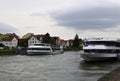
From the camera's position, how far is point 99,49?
58875mm

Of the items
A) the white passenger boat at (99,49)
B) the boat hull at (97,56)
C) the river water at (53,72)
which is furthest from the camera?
the white passenger boat at (99,49)

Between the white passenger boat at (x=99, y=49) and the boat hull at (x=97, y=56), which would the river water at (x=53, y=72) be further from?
the white passenger boat at (x=99, y=49)

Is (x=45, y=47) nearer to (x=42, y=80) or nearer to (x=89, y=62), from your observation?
(x=89, y=62)

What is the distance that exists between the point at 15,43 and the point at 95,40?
12688 cm

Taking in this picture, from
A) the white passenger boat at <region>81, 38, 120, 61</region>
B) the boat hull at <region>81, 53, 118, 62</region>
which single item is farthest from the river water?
the white passenger boat at <region>81, 38, 120, 61</region>

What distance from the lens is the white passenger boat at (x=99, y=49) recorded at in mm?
58344

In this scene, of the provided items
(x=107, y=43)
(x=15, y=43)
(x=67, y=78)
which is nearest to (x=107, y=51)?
(x=107, y=43)

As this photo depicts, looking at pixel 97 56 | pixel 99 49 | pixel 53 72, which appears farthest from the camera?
pixel 99 49

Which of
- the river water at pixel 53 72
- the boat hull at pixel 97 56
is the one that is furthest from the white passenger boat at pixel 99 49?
the river water at pixel 53 72

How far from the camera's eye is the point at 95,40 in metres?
60.2

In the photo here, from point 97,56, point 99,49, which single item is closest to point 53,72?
point 97,56

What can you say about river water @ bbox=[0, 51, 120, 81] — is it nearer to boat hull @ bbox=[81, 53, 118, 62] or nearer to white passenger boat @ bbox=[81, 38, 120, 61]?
boat hull @ bbox=[81, 53, 118, 62]

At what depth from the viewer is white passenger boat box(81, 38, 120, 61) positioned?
5834cm

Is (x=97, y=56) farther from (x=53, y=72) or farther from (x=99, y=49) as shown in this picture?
(x=53, y=72)
